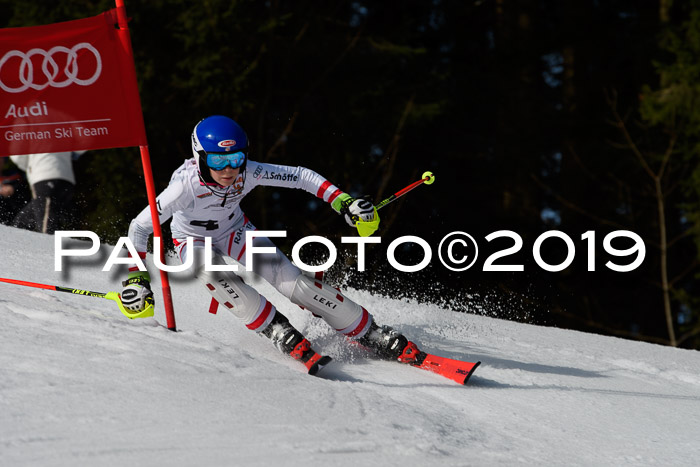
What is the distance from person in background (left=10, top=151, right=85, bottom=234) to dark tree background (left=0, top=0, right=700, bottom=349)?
2737 millimetres

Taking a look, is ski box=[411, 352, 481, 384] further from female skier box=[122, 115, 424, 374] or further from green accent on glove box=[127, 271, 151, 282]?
green accent on glove box=[127, 271, 151, 282]

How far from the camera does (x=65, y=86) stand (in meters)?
4.83

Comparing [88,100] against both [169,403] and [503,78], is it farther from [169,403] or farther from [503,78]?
[503,78]

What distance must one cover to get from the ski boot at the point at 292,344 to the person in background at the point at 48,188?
4294 millimetres

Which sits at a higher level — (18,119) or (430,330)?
(18,119)

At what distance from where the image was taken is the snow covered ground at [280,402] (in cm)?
309

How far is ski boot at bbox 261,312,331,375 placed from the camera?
177 inches

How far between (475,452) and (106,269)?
380 centimetres

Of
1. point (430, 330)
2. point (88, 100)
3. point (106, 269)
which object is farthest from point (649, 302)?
point (88, 100)

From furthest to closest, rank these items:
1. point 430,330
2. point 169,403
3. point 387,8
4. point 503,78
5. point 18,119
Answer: point 387,8, point 503,78, point 430,330, point 18,119, point 169,403

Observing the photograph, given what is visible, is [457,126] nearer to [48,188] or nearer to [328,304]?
[48,188]

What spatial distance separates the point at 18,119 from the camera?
482cm

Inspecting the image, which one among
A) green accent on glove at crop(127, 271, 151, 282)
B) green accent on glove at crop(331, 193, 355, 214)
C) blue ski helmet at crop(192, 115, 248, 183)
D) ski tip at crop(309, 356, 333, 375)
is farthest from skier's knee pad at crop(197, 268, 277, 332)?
green accent on glove at crop(331, 193, 355, 214)

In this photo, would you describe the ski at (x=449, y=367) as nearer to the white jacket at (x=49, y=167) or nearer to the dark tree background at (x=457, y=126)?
the white jacket at (x=49, y=167)
